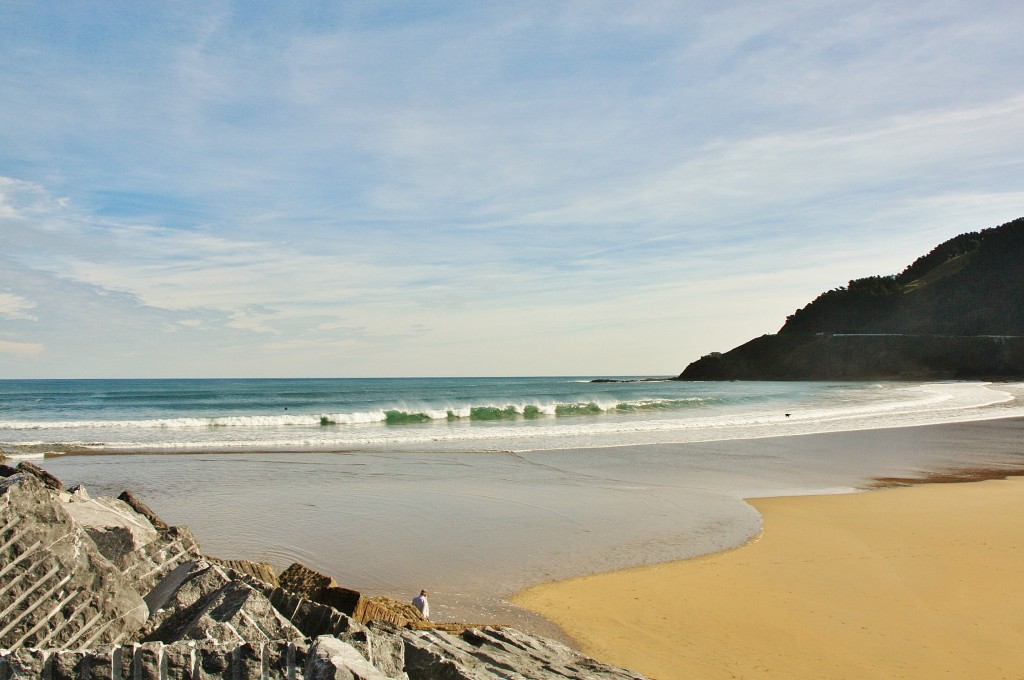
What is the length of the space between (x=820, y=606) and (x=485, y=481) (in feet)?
25.0

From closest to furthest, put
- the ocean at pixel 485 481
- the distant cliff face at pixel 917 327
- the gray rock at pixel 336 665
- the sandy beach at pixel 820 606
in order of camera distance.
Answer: the gray rock at pixel 336 665 < the sandy beach at pixel 820 606 < the ocean at pixel 485 481 < the distant cliff face at pixel 917 327

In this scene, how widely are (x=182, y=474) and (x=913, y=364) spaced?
8606 cm

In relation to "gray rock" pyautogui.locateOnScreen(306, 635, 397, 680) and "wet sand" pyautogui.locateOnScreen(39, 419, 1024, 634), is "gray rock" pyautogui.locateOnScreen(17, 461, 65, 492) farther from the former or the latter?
"gray rock" pyautogui.locateOnScreen(306, 635, 397, 680)

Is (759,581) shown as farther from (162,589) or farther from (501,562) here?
(162,589)

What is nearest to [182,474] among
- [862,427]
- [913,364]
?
[862,427]

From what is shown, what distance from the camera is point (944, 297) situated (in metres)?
92.6

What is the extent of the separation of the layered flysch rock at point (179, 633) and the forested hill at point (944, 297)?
322 ft

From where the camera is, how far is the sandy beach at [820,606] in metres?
5.34

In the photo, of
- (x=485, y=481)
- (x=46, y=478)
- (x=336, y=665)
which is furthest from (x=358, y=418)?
(x=336, y=665)

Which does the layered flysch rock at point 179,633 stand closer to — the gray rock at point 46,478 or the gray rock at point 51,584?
the gray rock at point 51,584

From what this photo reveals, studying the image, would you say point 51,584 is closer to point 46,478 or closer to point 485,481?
point 46,478

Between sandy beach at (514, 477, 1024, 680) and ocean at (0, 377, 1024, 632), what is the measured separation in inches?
24.2

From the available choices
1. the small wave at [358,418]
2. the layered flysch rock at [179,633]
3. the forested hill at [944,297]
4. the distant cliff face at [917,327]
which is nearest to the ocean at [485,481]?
the small wave at [358,418]

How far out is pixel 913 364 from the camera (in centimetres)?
8144
